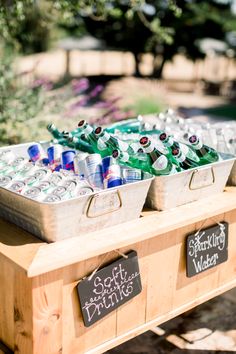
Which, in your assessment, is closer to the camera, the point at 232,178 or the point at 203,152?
the point at 203,152

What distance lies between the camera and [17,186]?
156cm

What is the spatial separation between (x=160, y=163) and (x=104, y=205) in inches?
11.5

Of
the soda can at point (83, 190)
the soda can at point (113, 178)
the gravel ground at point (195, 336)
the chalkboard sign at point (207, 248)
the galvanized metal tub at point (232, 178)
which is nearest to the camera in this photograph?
the soda can at point (83, 190)

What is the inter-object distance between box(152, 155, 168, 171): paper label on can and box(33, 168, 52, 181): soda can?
1.21 ft

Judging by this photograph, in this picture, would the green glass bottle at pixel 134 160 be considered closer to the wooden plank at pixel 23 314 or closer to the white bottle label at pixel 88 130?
the white bottle label at pixel 88 130

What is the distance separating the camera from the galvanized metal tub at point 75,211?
144 centimetres

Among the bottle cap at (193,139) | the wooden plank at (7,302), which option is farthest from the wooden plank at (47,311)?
the bottle cap at (193,139)

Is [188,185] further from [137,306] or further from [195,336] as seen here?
[195,336]

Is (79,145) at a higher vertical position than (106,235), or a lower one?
higher

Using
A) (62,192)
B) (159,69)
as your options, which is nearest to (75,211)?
(62,192)

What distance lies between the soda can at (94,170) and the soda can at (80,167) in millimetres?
13

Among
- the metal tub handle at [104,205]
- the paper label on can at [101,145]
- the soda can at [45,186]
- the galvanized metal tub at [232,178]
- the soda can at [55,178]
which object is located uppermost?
the paper label on can at [101,145]

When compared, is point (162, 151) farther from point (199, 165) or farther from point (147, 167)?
point (199, 165)

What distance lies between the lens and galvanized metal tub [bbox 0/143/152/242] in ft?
4.72
